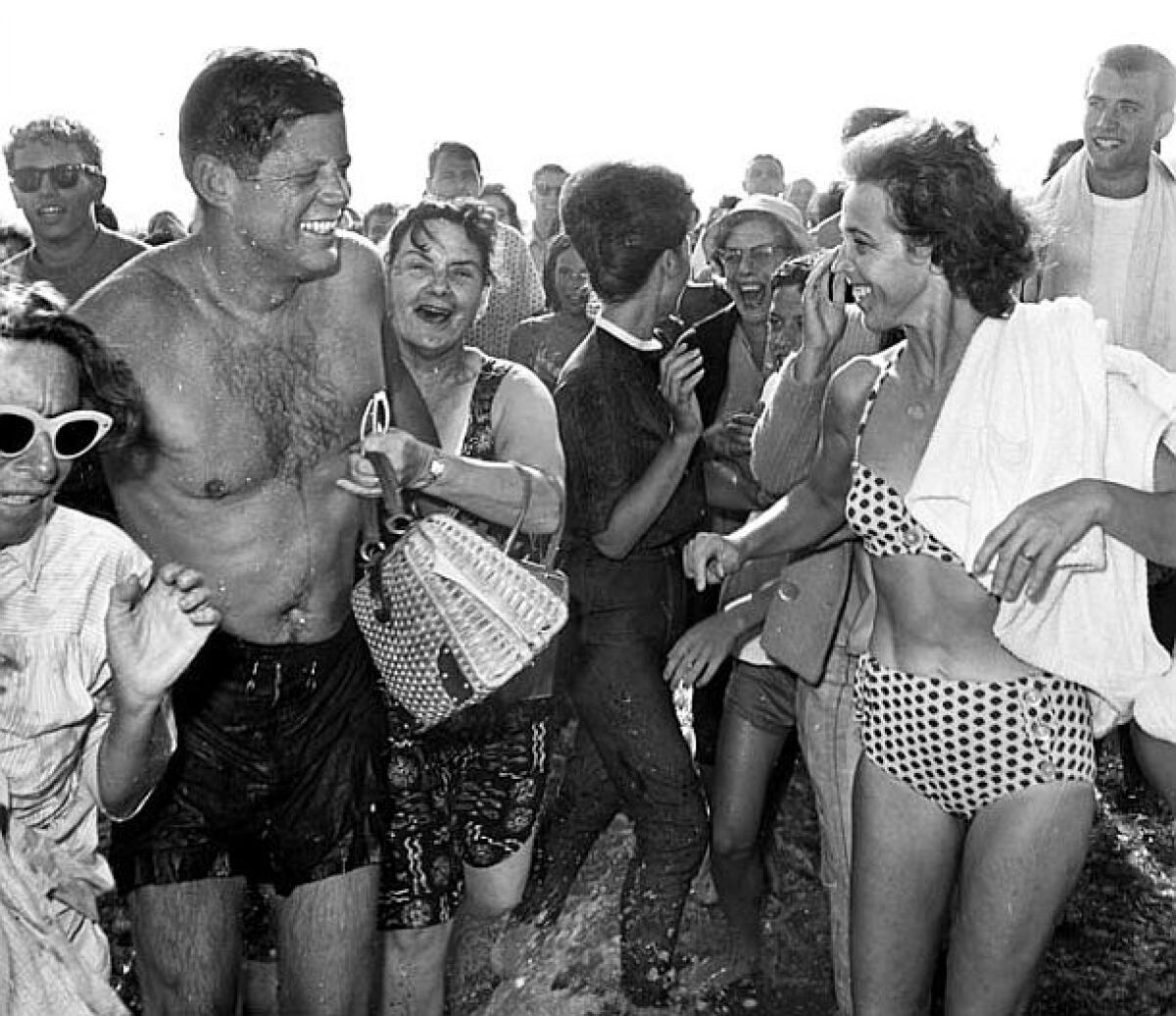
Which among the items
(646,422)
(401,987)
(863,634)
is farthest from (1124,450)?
(401,987)

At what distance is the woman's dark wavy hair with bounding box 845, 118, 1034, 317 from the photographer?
332 cm

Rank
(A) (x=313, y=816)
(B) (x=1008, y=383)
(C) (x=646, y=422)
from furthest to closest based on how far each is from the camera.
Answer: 1. (C) (x=646, y=422)
2. (A) (x=313, y=816)
3. (B) (x=1008, y=383)

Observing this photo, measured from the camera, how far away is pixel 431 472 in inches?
136

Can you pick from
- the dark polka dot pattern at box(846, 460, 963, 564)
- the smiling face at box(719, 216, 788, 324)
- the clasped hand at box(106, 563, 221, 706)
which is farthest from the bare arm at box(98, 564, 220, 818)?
the smiling face at box(719, 216, 788, 324)

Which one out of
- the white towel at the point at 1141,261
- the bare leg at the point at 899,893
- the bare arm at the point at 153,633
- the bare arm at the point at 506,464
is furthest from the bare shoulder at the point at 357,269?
the white towel at the point at 1141,261

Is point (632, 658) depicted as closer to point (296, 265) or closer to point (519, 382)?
point (519, 382)

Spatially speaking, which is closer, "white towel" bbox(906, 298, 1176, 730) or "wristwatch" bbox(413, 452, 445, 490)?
"white towel" bbox(906, 298, 1176, 730)

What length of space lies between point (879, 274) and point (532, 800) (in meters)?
1.62

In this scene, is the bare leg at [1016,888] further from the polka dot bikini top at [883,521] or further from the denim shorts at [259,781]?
the denim shorts at [259,781]

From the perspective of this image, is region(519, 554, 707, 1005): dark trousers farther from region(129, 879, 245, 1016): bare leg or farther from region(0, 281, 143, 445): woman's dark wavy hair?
region(0, 281, 143, 445): woman's dark wavy hair

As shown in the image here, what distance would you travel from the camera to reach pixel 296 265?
343 centimetres

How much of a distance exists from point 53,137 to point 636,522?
2.88 meters

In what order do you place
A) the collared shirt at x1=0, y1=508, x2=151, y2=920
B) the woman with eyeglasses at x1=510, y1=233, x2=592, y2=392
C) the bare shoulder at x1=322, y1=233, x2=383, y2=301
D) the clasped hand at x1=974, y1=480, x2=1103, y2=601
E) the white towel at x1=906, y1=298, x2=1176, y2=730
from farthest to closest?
the woman with eyeglasses at x1=510, y1=233, x2=592, y2=392, the bare shoulder at x1=322, y1=233, x2=383, y2=301, the white towel at x1=906, y1=298, x2=1176, y2=730, the clasped hand at x1=974, y1=480, x2=1103, y2=601, the collared shirt at x1=0, y1=508, x2=151, y2=920

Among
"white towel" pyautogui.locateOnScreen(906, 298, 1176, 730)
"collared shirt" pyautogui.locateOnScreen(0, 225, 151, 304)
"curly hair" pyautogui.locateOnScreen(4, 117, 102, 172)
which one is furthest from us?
"curly hair" pyautogui.locateOnScreen(4, 117, 102, 172)
